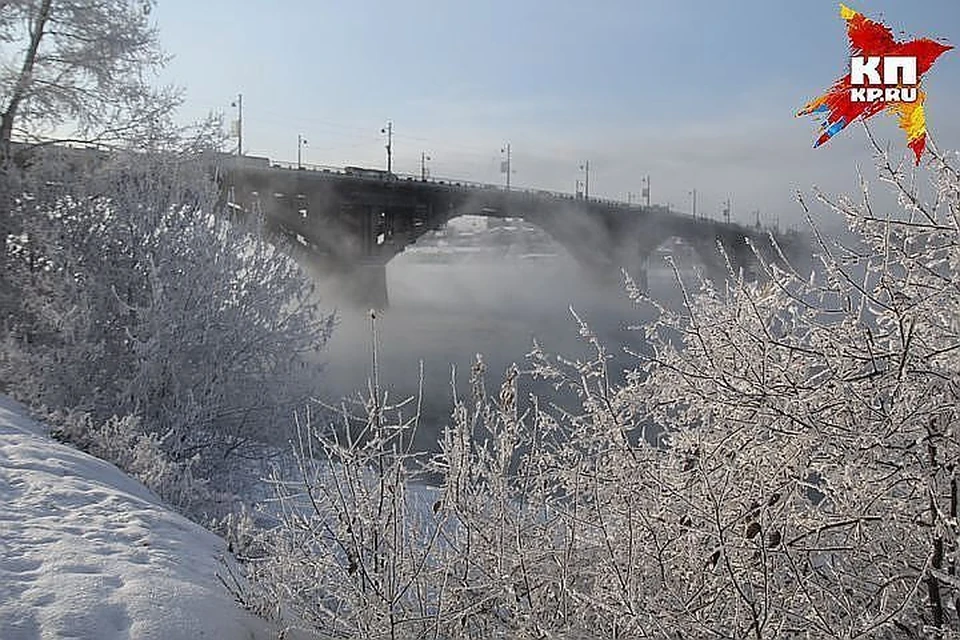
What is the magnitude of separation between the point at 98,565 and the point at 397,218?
36.3 m

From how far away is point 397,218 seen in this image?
40812mm

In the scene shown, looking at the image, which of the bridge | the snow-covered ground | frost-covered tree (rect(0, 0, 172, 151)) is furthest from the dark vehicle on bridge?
the snow-covered ground

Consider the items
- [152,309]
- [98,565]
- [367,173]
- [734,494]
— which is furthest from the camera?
[367,173]

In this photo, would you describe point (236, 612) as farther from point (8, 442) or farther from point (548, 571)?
point (8, 442)

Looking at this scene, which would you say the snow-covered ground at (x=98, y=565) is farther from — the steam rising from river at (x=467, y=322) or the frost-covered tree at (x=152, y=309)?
the steam rising from river at (x=467, y=322)

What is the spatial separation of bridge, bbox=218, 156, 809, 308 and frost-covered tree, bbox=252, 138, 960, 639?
853 inches

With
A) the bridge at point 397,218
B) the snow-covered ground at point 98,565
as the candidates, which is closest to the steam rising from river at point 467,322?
the bridge at point 397,218

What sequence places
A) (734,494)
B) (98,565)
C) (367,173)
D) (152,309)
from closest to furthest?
(734,494) < (98,565) < (152,309) < (367,173)

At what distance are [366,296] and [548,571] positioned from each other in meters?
34.5

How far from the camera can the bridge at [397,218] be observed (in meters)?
33.1

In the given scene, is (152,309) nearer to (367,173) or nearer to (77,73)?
(77,73)

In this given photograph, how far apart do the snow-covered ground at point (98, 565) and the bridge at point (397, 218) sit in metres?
19.0

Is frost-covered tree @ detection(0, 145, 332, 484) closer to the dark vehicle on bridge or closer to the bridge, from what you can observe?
the bridge

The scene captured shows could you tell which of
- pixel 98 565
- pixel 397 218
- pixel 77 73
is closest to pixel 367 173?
pixel 397 218
